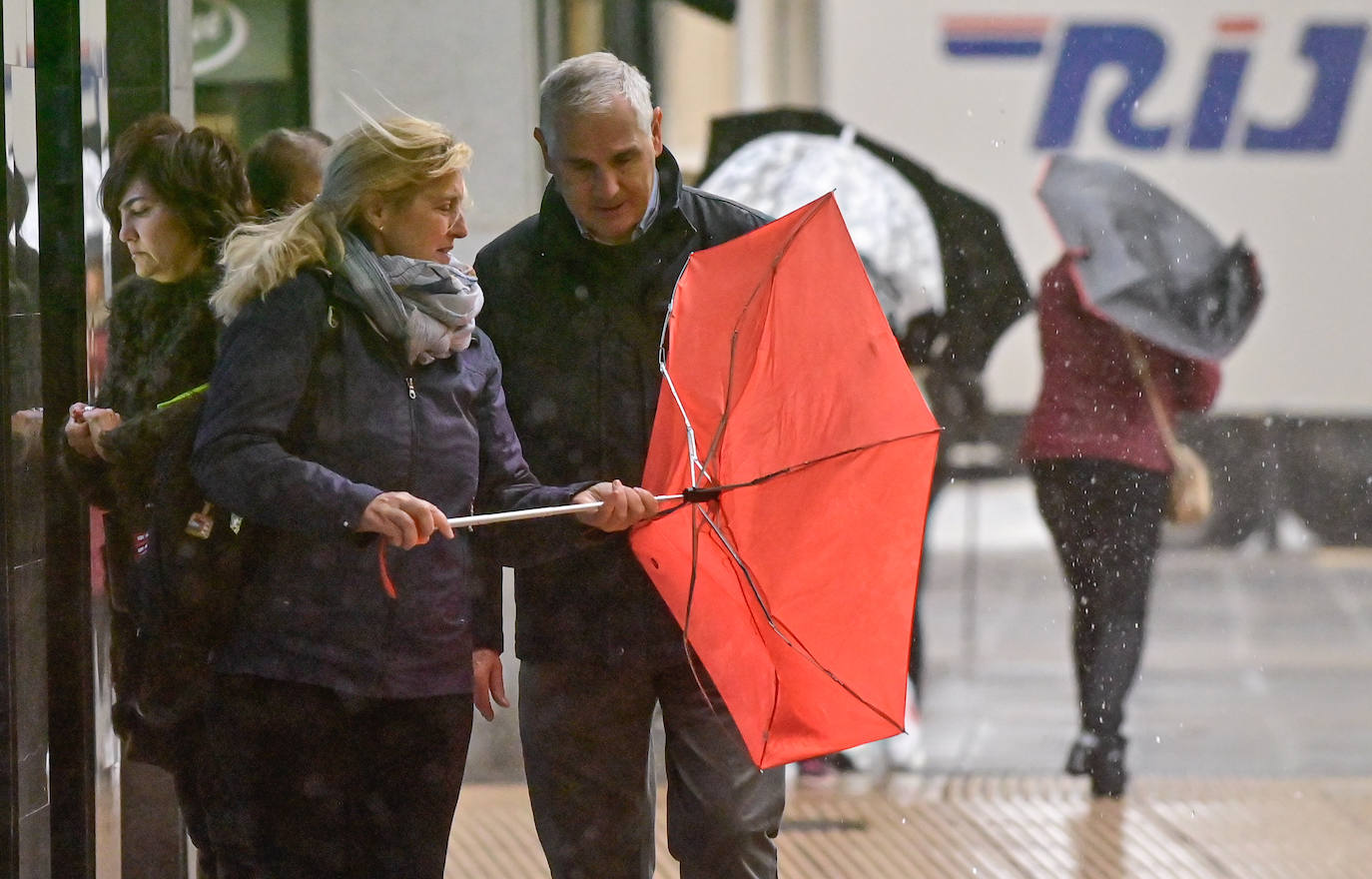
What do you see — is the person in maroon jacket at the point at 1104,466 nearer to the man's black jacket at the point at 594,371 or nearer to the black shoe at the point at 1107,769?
the black shoe at the point at 1107,769

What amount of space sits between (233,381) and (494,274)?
0.56 meters

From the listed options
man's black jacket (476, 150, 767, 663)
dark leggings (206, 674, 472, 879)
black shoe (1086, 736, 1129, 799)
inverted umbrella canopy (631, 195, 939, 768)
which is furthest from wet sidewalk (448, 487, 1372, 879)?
inverted umbrella canopy (631, 195, 939, 768)

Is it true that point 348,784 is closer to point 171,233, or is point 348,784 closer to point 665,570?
point 665,570

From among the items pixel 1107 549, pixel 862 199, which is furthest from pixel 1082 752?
pixel 862 199

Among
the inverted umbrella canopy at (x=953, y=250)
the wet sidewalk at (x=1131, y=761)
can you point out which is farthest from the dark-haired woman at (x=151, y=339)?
the inverted umbrella canopy at (x=953, y=250)

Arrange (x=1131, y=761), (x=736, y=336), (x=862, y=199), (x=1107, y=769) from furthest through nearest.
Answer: (x=1131, y=761) < (x=862, y=199) < (x=1107, y=769) < (x=736, y=336)

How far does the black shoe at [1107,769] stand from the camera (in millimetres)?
5016

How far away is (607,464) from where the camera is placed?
9.20 feet

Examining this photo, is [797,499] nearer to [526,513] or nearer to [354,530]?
[526,513]

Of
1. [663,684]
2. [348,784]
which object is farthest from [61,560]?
[663,684]

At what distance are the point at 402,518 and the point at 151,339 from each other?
0.80 metres

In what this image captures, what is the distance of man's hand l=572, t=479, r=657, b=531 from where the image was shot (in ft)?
8.09

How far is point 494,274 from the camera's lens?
285 cm

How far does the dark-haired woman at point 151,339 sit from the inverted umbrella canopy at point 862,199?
2.46m
